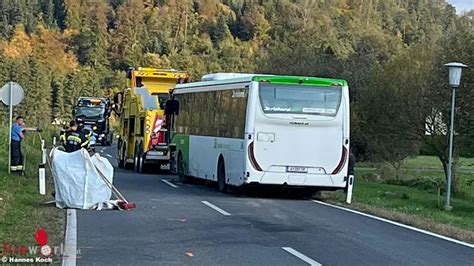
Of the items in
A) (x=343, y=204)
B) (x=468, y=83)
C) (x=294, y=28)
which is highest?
(x=294, y=28)

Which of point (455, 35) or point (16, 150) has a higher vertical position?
point (455, 35)

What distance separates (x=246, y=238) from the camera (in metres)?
14.5

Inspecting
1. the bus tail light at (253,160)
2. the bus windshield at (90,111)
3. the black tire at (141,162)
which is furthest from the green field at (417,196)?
the bus windshield at (90,111)

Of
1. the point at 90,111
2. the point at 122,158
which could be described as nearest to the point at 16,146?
the point at 122,158

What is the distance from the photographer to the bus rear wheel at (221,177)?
24.9 metres

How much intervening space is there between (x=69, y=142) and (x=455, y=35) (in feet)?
76.4

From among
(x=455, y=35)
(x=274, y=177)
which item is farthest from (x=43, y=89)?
(x=274, y=177)

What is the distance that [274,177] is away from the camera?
2258 cm

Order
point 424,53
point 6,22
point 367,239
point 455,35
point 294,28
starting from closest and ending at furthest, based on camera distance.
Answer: point 367,239 < point 455,35 < point 424,53 < point 294,28 < point 6,22

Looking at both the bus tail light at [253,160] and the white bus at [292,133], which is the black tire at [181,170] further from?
the bus tail light at [253,160]

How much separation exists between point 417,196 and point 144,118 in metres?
10.9

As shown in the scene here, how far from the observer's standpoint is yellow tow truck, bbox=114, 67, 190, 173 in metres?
34.1

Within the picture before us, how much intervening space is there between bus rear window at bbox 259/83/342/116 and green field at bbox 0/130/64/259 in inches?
232

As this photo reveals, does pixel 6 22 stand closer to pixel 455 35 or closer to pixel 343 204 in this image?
pixel 455 35
